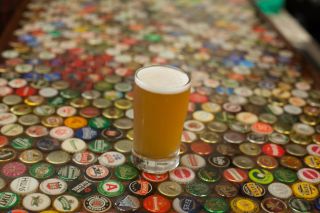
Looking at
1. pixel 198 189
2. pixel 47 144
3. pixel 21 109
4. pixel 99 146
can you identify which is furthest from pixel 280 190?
pixel 21 109

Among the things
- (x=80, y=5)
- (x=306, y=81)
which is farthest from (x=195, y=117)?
(x=80, y=5)

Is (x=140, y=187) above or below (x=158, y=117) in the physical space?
below

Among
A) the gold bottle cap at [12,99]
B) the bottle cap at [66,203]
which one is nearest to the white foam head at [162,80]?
the bottle cap at [66,203]

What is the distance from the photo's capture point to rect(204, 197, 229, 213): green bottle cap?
759 mm

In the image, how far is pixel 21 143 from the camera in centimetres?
88

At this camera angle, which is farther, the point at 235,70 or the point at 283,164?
the point at 235,70

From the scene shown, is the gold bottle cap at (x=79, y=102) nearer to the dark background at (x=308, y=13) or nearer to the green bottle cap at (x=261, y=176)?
the green bottle cap at (x=261, y=176)

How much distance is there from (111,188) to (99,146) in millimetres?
142

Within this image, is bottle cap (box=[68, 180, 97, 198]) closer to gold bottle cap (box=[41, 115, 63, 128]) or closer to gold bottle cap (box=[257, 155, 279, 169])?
gold bottle cap (box=[41, 115, 63, 128])

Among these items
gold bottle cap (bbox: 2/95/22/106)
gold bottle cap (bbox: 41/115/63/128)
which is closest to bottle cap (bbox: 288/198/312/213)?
gold bottle cap (bbox: 41/115/63/128)

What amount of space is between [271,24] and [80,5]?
2.63ft

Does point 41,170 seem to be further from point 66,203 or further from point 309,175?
point 309,175

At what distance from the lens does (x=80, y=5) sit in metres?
1.73

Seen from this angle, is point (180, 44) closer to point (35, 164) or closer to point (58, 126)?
point (58, 126)
